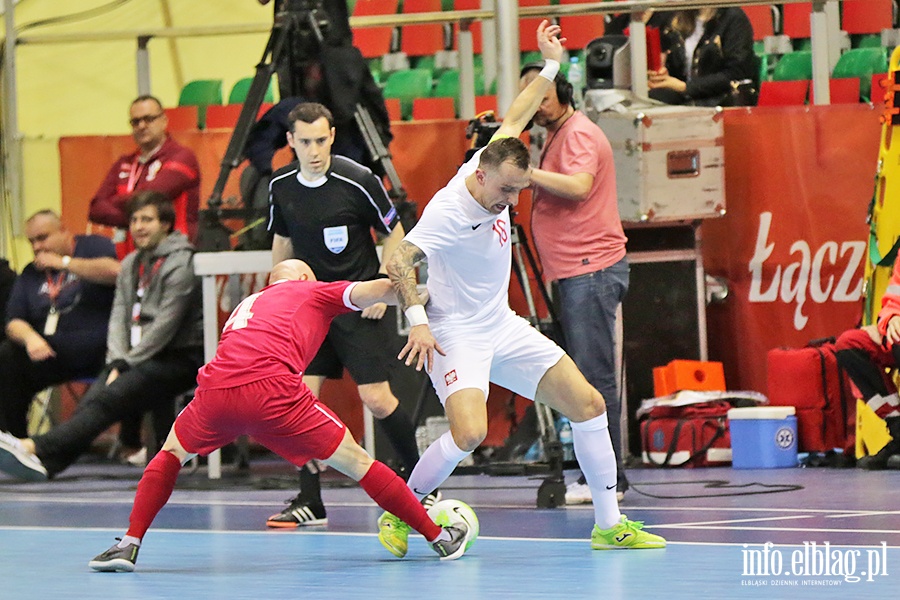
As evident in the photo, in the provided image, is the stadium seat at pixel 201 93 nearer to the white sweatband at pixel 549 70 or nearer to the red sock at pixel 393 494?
the white sweatband at pixel 549 70

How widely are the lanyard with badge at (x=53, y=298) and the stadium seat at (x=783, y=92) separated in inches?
201

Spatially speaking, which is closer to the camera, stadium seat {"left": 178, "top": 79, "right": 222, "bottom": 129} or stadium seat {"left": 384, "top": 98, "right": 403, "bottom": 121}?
stadium seat {"left": 384, "top": 98, "right": 403, "bottom": 121}

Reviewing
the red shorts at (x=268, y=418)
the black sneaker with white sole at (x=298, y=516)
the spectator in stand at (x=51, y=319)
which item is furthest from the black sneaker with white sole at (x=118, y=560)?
the spectator in stand at (x=51, y=319)

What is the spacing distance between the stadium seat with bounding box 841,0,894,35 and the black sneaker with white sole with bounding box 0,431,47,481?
6905 mm

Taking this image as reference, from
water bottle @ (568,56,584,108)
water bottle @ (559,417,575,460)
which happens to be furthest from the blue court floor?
water bottle @ (568,56,584,108)

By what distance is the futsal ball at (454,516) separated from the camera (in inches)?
245

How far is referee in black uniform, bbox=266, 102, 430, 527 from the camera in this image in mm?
7531

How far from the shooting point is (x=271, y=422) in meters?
6.00

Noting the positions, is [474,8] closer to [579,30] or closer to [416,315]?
[579,30]

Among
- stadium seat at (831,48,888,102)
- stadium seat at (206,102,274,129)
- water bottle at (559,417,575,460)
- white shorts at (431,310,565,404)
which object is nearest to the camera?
white shorts at (431,310,565,404)

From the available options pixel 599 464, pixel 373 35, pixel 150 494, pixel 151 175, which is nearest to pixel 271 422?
pixel 150 494

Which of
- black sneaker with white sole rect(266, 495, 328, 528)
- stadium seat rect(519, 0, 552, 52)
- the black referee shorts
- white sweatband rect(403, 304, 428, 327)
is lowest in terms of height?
black sneaker with white sole rect(266, 495, 328, 528)

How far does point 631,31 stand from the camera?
414 inches

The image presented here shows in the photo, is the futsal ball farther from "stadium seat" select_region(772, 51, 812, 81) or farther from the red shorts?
"stadium seat" select_region(772, 51, 812, 81)
